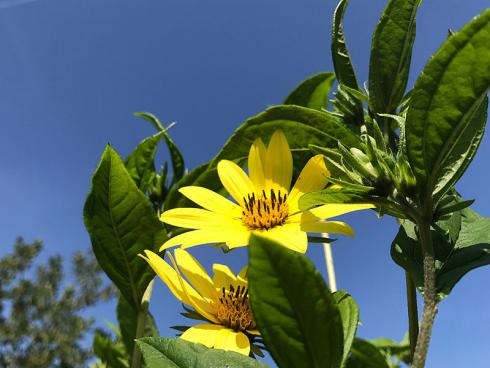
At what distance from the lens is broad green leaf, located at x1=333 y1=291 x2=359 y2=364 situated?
0.62 meters

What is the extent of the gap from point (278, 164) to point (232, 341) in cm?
37

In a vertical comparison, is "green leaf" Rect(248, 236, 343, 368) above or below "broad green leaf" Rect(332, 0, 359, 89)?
below

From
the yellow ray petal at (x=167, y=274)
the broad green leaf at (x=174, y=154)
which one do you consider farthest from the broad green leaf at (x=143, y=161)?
the yellow ray petal at (x=167, y=274)

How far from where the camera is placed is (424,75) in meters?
0.59

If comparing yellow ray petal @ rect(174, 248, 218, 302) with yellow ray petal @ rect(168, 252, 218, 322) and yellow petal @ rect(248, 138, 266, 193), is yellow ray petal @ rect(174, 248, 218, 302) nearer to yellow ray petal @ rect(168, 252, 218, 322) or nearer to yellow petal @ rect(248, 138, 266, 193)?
yellow ray petal @ rect(168, 252, 218, 322)

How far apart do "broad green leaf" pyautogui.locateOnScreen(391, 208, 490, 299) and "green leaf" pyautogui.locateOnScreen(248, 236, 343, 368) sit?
212 mm

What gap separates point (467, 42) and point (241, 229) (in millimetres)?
536

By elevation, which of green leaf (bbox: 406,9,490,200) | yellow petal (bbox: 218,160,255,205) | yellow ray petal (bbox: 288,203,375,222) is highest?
yellow petal (bbox: 218,160,255,205)

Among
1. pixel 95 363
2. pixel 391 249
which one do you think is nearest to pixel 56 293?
pixel 95 363

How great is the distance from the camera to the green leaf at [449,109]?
0.56 metres

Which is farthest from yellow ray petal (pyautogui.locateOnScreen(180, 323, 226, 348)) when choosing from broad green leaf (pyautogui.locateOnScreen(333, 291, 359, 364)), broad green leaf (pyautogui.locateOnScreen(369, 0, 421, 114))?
broad green leaf (pyautogui.locateOnScreen(369, 0, 421, 114))

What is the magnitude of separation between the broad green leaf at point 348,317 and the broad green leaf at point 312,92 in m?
0.67

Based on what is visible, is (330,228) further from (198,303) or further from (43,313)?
(43,313)

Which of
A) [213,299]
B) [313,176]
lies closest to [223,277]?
[213,299]
